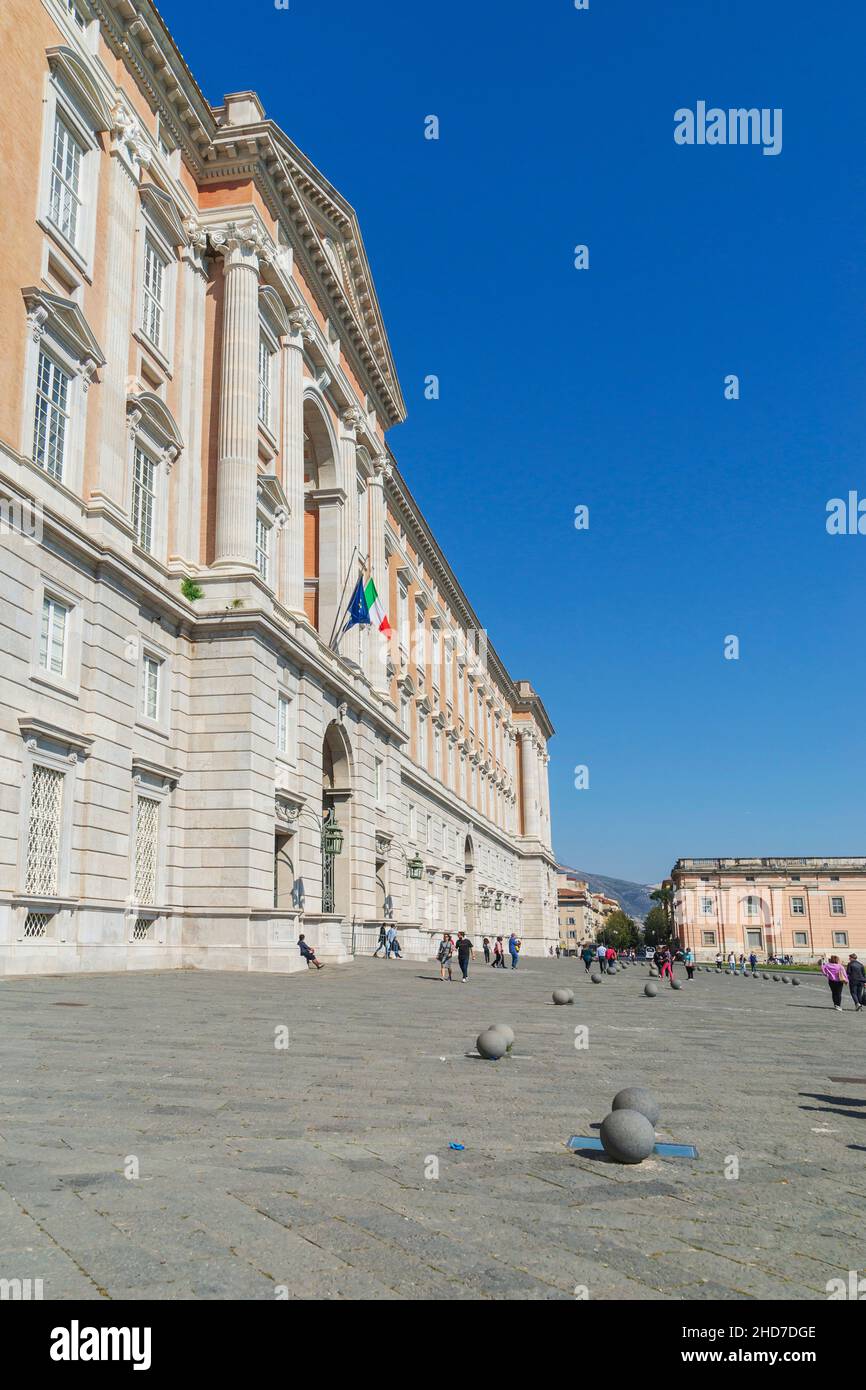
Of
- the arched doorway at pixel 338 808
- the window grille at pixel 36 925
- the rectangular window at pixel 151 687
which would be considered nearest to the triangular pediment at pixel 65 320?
the rectangular window at pixel 151 687

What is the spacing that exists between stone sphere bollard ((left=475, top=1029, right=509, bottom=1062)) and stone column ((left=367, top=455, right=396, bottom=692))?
3082cm

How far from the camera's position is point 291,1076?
969 centimetres

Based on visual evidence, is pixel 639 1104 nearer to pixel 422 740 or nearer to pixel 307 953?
pixel 307 953

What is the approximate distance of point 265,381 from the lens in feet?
106

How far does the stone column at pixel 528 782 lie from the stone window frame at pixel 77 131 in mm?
81643

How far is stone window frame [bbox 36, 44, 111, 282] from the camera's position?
71.0 ft

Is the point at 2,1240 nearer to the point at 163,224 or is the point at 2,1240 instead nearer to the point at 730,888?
the point at 163,224

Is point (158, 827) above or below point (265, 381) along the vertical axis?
below

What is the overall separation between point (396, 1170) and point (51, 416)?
1902 cm

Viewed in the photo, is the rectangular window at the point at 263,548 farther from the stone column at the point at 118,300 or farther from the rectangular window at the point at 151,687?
the stone column at the point at 118,300

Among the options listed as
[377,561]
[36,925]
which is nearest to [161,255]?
[377,561]

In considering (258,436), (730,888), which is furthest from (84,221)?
(730,888)
